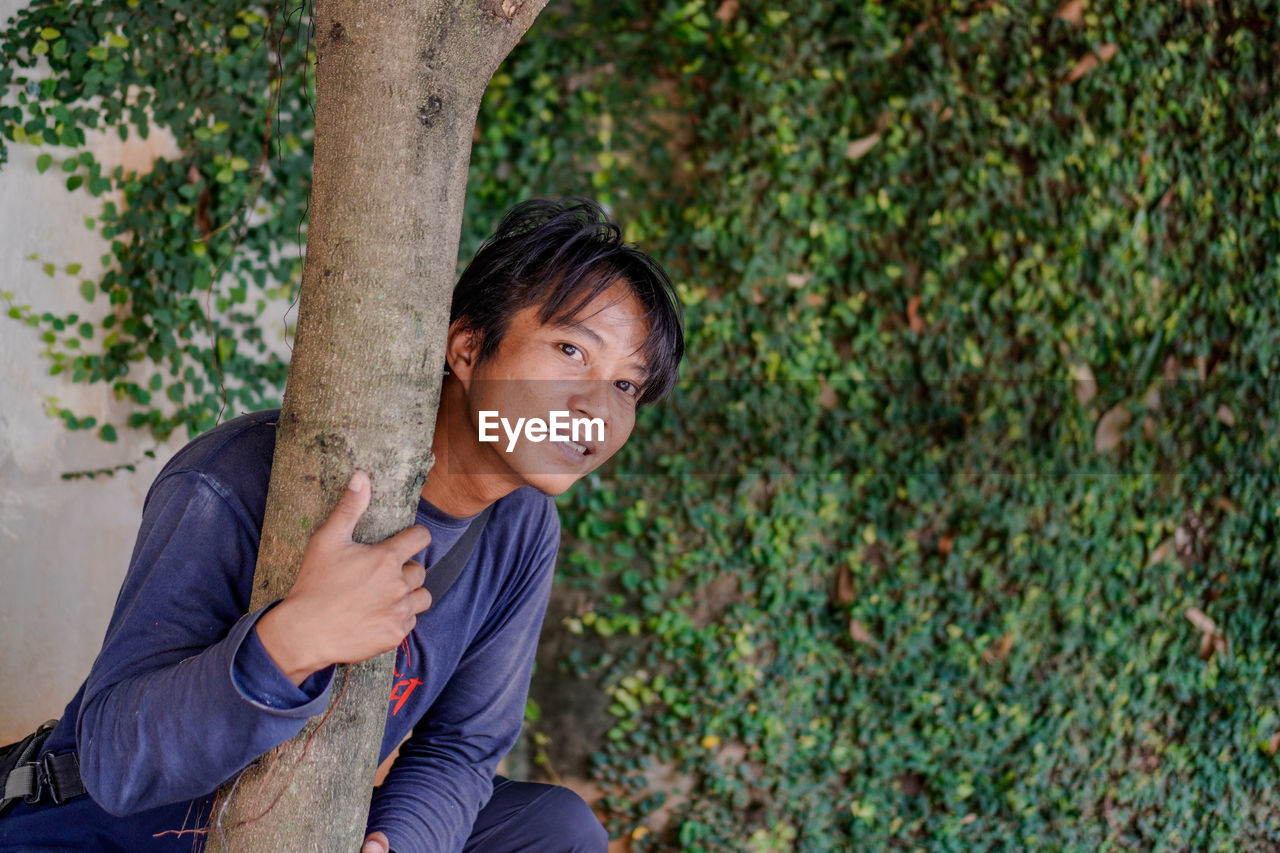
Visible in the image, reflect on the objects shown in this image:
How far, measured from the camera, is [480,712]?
5.90ft

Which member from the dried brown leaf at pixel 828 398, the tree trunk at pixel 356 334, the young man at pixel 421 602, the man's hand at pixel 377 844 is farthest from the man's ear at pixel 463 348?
the dried brown leaf at pixel 828 398

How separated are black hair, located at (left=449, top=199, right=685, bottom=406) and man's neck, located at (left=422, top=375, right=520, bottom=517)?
0.12 m

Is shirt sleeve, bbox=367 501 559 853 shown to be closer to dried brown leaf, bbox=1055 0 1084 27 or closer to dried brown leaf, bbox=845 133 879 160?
dried brown leaf, bbox=845 133 879 160

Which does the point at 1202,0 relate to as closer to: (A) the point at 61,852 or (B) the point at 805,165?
(B) the point at 805,165

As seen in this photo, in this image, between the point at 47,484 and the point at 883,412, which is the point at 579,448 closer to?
the point at 47,484

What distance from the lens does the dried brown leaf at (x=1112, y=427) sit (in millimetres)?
3266

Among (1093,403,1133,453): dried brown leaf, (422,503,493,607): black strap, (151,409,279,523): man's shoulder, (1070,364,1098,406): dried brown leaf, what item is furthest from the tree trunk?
(1093,403,1133,453): dried brown leaf

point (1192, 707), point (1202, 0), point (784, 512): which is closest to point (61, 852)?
point (784, 512)

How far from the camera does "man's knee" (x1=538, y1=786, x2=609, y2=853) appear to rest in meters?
1.79

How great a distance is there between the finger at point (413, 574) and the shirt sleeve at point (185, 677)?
0.47 feet

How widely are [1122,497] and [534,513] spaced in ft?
7.68

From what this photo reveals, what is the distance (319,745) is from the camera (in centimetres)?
120

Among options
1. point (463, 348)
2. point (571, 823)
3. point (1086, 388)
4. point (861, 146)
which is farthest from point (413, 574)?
point (1086, 388)

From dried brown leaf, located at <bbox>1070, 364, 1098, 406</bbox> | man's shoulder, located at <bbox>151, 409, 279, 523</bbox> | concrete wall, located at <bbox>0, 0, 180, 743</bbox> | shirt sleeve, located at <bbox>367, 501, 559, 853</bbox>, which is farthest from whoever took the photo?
dried brown leaf, located at <bbox>1070, 364, 1098, 406</bbox>
